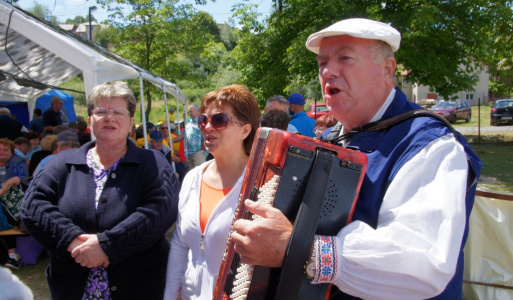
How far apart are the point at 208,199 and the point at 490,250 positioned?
2.68m

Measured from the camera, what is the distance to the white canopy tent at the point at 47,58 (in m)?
4.68

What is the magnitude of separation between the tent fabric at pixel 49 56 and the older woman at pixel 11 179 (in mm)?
1584

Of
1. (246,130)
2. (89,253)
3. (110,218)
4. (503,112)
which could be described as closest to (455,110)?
(503,112)

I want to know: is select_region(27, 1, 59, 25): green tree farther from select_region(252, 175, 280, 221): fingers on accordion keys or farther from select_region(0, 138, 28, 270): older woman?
select_region(252, 175, 280, 221): fingers on accordion keys

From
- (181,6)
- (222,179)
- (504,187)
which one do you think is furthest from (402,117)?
(181,6)

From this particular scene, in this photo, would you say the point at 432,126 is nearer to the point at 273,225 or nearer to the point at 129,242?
the point at 273,225

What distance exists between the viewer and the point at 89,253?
2.07 meters

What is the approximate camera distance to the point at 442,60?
11.2 meters

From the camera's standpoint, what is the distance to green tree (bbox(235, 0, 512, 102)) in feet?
33.7

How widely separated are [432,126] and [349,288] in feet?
2.08

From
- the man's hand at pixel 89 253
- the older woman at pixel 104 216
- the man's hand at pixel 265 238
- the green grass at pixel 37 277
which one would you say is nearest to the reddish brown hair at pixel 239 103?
the older woman at pixel 104 216

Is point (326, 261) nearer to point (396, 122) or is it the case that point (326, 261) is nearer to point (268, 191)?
point (268, 191)

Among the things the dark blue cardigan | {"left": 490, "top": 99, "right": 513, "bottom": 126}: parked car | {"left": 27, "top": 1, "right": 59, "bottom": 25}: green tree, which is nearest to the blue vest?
the dark blue cardigan

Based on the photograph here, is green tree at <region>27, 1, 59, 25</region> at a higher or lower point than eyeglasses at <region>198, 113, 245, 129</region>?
higher
